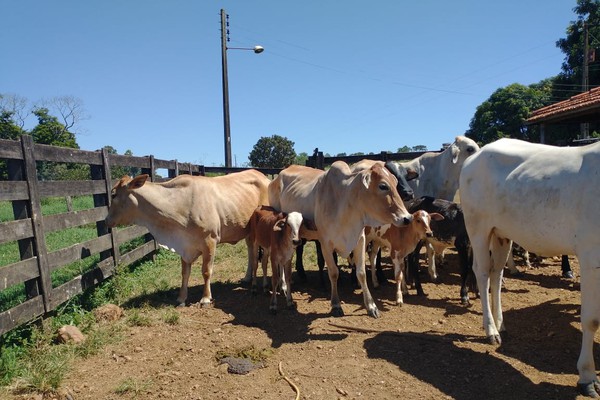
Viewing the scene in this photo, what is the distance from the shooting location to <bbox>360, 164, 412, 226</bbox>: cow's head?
509cm

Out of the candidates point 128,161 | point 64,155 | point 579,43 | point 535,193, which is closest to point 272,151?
point 579,43

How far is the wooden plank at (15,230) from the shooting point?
443 centimetres

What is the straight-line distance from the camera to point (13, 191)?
184 inches

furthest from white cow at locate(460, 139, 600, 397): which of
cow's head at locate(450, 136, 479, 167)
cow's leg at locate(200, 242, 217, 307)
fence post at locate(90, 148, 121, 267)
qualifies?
fence post at locate(90, 148, 121, 267)

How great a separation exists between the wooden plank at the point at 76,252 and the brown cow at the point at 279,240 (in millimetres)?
2482

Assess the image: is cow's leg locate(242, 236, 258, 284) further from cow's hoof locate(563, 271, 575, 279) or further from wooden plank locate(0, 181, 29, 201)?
cow's hoof locate(563, 271, 575, 279)

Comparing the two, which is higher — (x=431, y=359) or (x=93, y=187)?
(x=93, y=187)

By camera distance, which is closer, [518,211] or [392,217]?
[518,211]

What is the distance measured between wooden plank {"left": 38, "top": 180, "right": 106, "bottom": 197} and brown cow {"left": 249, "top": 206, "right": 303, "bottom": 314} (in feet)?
8.91

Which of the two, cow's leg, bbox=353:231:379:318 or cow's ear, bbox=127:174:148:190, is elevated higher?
cow's ear, bbox=127:174:148:190

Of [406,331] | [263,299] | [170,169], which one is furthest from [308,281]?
[170,169]

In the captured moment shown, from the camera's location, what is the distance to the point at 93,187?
6.89 m

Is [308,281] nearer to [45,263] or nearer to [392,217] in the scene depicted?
[392,217]

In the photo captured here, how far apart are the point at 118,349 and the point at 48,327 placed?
105cm
